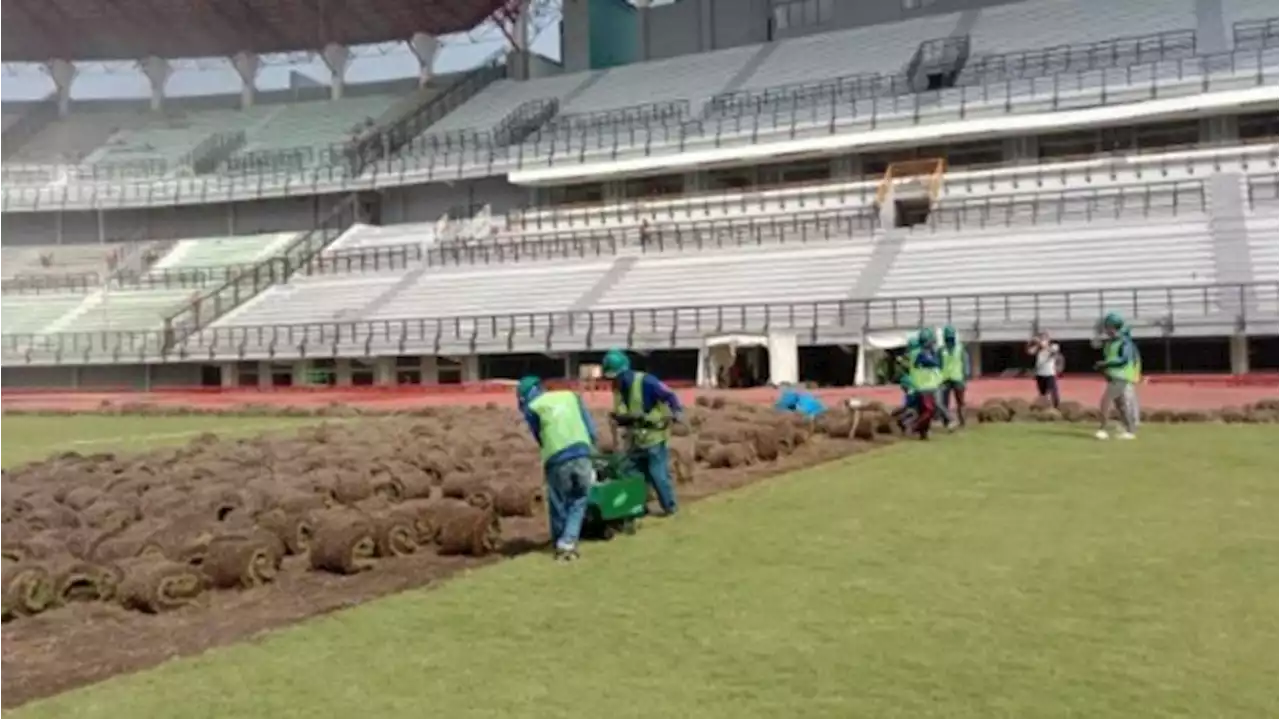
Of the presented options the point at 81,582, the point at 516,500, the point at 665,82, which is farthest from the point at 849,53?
the point at 81,582

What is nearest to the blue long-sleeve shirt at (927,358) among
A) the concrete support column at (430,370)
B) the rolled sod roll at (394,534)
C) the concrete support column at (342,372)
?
the rolled sod roll at (394,534)

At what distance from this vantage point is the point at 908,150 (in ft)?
163

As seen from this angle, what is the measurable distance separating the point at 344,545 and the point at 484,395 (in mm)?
27158

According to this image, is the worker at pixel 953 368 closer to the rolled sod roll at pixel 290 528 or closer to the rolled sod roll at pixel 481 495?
the rolled sod roll at pixel 481 495

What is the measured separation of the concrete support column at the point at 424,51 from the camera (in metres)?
71.5

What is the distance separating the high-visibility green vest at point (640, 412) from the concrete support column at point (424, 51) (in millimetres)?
63232

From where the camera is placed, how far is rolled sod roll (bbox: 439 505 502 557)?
35.6 feet

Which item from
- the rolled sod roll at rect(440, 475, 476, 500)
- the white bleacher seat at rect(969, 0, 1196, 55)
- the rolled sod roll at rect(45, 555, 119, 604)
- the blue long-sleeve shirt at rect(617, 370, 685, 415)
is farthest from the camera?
the white bleacher seat at rect(969, 0, 1196, 55)

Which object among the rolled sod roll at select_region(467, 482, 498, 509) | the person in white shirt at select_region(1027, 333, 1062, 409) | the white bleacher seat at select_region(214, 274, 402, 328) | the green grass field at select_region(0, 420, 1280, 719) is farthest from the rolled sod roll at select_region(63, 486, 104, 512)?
the white bleacher seat at select_region(214, 274, 402, 328)

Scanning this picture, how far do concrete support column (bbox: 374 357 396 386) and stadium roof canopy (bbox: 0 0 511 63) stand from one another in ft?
95.2

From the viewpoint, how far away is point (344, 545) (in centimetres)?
1038

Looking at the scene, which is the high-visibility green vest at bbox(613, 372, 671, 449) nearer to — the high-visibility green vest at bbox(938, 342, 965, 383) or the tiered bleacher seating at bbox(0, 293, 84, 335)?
the high-visibility green vest at bbox(938, 342, 965, 383)

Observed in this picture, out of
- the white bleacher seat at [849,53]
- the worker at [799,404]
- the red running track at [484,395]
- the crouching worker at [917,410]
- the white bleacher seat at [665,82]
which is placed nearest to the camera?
the crouching worker at [917,410]

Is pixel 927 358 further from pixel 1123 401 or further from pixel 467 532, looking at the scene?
pixel 467 532
